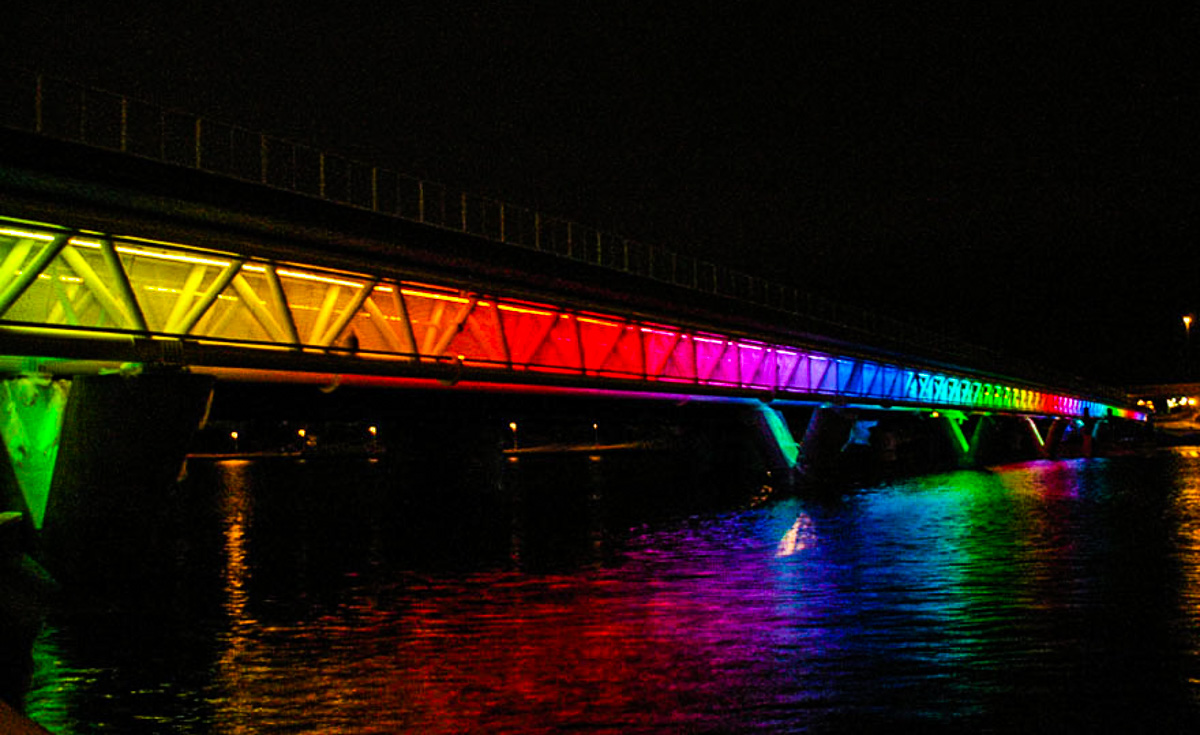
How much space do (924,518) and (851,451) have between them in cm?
5872

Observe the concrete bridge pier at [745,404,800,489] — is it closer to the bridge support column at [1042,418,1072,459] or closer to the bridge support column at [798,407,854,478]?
the bridge support column at [798,407,854,478]

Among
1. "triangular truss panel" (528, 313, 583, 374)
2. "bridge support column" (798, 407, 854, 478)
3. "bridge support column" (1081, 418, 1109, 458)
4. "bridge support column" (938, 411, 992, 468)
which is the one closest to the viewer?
"triangular truss panel" (528, 313, 583, 374)

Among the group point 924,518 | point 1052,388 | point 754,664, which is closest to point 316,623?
point 754,664

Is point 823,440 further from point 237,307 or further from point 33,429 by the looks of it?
point 33,429

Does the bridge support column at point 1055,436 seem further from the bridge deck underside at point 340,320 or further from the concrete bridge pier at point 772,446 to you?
the bridge deck underside at point 340,320

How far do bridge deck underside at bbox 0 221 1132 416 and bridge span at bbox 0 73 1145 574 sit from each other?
6 centimetres

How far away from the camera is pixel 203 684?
13336mm

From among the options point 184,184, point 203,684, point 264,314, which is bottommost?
point 203,684

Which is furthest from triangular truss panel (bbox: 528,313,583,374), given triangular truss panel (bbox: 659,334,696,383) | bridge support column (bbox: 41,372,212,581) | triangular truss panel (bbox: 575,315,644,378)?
bridge support column (bbox: 41,372,212,581)

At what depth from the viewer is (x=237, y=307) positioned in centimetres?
2762

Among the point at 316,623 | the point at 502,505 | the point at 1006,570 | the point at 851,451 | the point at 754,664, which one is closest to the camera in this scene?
the point at 754,664

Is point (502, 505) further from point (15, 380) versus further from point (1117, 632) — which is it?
point (1117, 632)

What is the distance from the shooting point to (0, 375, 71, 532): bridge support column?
21359mm

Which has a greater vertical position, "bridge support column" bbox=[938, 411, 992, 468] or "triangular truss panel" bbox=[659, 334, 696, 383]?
"triangular truss panel" bbox=[659, 334, 696, 383]
